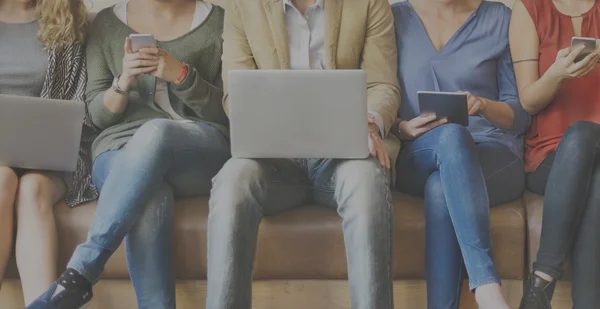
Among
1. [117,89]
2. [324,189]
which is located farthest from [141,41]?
[324,189]

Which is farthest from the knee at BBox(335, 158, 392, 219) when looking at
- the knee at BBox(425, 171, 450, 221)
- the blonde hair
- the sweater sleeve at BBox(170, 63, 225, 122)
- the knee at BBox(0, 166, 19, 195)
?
the blonde hair

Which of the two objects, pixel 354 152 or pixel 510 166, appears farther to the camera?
pixel 510 166

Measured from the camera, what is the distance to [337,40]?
1.69m

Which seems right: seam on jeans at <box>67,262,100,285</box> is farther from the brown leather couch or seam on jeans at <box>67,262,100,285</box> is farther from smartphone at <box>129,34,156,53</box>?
smartphone at <box>129,34,156,53</box>

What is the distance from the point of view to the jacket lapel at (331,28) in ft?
5.48

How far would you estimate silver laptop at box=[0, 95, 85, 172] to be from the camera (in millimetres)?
1509

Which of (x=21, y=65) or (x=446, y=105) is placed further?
(x=21, y=65)

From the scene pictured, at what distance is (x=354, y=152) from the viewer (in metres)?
1.41

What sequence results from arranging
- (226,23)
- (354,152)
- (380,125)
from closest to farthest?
1. (354,152)
2. (380,125)
3. (226,23)

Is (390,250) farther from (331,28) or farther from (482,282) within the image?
(331,28)

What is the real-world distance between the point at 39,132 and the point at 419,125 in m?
0.83

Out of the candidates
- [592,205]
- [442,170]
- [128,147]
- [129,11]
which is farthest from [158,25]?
[592,205]

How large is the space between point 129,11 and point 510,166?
103cm

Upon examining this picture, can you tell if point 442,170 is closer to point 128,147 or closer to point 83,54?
point 128,147
